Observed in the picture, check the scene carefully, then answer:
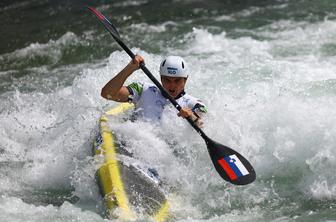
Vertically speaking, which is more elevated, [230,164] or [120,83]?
[120,83]

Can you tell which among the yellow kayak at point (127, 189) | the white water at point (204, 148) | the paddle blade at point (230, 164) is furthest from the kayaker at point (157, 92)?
the yellow kayak at point (127, 189)

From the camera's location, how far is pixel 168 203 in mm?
5762

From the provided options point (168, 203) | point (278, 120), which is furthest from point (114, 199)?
point (278, 120)

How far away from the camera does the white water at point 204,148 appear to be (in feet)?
19.5

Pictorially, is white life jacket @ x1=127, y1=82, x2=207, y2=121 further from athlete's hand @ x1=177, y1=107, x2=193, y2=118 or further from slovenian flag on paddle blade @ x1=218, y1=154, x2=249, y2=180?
slovenian flag on paddle blade @ x1=218, y1=154, x2=249, y2=180

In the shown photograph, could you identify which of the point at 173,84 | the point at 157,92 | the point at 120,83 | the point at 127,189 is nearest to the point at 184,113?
the point at 173,84

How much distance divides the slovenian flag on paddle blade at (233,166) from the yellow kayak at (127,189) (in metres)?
0.64

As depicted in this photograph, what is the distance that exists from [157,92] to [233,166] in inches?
Answer: 45.0

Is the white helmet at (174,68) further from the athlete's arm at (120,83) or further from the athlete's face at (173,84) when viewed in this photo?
the athlete's arm at (120,83)

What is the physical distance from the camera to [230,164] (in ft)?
19.9

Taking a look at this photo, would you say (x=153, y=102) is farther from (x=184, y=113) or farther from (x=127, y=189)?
(x=127, y=189)

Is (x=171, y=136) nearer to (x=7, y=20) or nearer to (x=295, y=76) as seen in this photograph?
(x=295, y=76)

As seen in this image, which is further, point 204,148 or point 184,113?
point 204,148

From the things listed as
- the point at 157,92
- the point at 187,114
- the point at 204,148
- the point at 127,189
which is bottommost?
the point at 204,148
